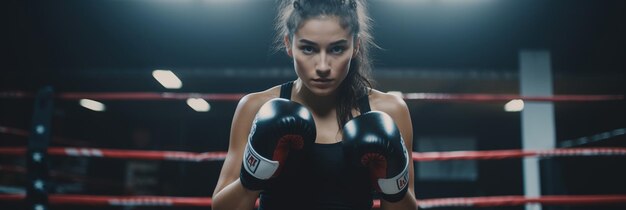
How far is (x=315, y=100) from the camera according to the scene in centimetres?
137

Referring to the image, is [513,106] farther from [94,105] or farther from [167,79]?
[94,105]

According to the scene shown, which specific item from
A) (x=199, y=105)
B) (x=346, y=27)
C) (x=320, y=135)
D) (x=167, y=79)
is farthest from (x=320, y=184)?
(x=199, y=105)

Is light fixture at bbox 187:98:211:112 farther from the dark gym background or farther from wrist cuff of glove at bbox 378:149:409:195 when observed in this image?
wrist cuff of glove at bbox 378:149:409:195

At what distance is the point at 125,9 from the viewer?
4.32 meters

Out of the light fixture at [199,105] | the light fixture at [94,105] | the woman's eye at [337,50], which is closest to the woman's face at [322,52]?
the woman's eye at [337,50]

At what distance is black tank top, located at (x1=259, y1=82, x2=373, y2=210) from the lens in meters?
1.19

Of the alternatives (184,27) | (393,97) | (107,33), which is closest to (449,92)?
(184,27)

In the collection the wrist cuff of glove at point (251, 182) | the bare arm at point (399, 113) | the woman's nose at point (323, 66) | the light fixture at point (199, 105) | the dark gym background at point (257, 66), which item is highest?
the light fixture at point (199, 105)

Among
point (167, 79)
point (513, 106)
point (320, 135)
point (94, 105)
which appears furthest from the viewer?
point (94, 105)

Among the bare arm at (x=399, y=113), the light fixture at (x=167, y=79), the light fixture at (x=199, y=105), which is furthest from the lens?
the light fixture at (x=199, y=105)

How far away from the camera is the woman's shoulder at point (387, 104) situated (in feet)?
4.42

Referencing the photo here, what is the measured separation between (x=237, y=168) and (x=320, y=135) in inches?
8.8

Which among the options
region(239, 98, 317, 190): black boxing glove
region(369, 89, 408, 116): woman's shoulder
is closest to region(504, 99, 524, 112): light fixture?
region(369, 89, 408, 116): woman's shoulder

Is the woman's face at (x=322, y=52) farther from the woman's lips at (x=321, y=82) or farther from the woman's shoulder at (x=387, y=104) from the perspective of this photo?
the woman's shoulder at (x=387, y=104)
